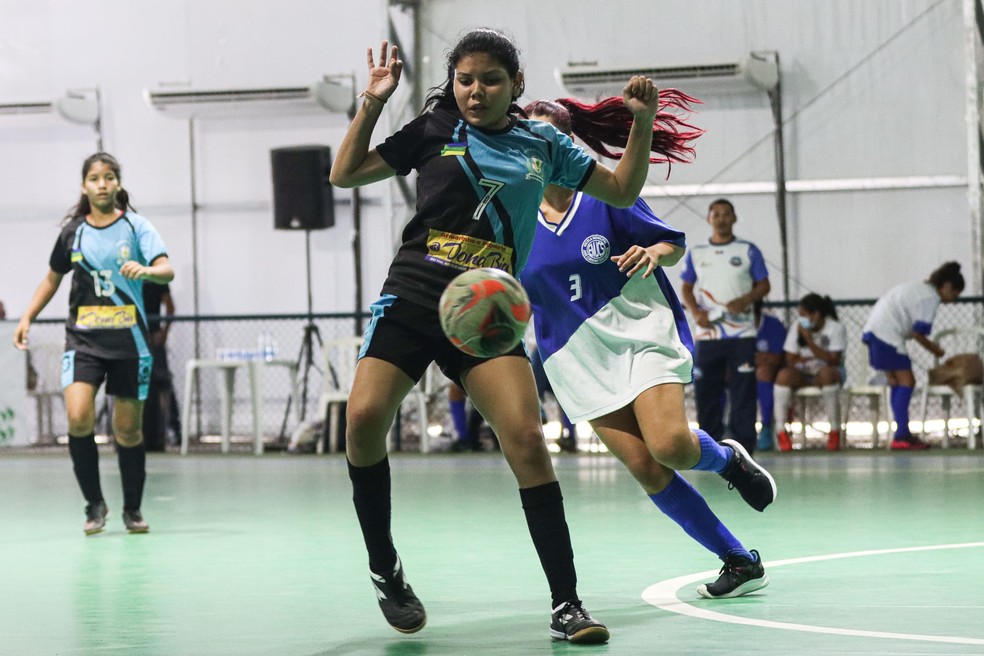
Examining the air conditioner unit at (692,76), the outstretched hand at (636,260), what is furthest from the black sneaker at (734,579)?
the air conditioner unit at (692,76)

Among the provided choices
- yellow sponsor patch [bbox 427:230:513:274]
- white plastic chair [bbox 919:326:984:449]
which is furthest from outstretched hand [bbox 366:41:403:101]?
white plastic chair [bbox 919:326:984:449]

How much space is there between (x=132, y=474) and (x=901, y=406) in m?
7.16

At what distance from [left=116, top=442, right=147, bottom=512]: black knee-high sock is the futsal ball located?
12.6 feet

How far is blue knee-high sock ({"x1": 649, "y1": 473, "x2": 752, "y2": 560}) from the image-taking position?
476cm

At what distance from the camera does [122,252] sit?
7.29 metres

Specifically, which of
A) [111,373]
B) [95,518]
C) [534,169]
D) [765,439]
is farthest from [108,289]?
[765,439]

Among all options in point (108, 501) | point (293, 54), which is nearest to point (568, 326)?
point (108, 501)

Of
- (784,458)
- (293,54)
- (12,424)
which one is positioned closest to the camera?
(784,458)

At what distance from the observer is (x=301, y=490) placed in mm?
9680

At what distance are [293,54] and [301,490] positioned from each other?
773cm

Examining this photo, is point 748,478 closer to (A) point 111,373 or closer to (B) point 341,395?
(A) point 111,373

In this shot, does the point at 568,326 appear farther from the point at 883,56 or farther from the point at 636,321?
the point at 883,56

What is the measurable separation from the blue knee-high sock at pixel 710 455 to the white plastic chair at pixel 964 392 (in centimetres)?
780

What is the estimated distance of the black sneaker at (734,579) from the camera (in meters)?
4.72
